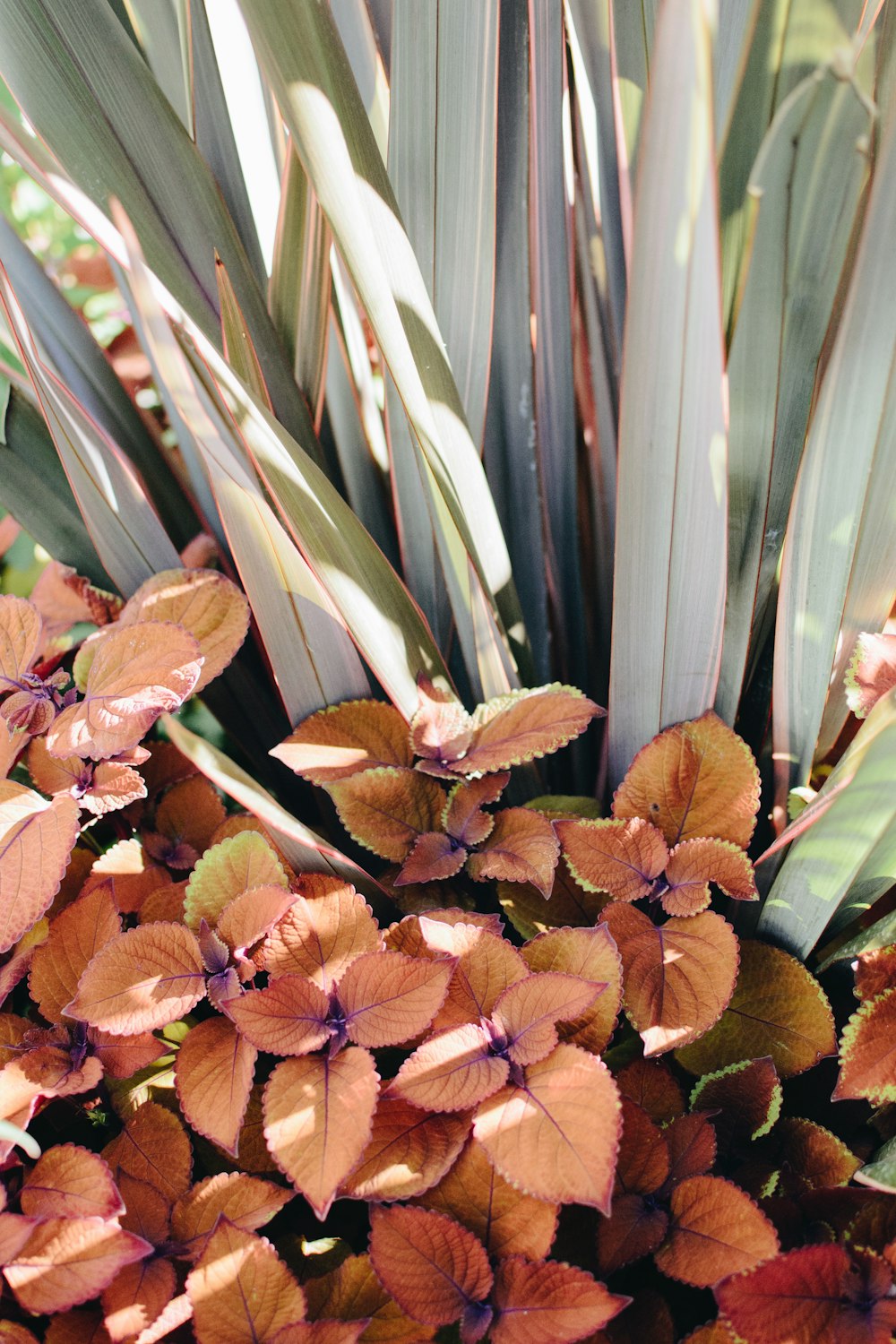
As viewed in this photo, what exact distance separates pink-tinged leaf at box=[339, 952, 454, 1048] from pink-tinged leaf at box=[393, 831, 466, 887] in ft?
0.17

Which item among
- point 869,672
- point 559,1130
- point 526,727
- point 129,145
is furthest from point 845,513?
point 129,145

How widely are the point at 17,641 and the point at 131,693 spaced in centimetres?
11

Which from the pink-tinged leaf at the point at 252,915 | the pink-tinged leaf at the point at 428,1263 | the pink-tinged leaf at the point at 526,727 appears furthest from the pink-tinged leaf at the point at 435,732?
the pink-tinged leaf at the point at 428,1263

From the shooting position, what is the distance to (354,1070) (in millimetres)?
413

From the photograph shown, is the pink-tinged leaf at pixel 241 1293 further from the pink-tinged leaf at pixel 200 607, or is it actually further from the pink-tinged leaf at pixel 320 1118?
the pink-tinged leaf at pixel 200 607

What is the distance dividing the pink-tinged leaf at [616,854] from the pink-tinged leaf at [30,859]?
0.79 feet

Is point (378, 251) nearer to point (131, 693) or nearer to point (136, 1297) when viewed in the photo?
point (131, 693)

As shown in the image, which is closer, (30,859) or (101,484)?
(30,859)

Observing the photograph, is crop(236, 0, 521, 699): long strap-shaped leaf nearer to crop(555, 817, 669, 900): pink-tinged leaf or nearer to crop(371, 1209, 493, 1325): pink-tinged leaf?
crop(555, 817, 669, 900): pink-tinged leaf

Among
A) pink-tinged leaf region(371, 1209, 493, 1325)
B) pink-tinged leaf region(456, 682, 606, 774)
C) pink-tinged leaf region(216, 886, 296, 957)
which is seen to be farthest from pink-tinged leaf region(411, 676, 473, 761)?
pink-tinged leaf region(371, 1209, 493, 1325)

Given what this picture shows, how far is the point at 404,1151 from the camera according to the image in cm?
42

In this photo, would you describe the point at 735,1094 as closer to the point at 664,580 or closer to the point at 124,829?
the point at 664,580

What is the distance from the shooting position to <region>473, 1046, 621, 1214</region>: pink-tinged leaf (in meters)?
0.36

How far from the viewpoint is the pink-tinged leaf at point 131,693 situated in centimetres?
46
